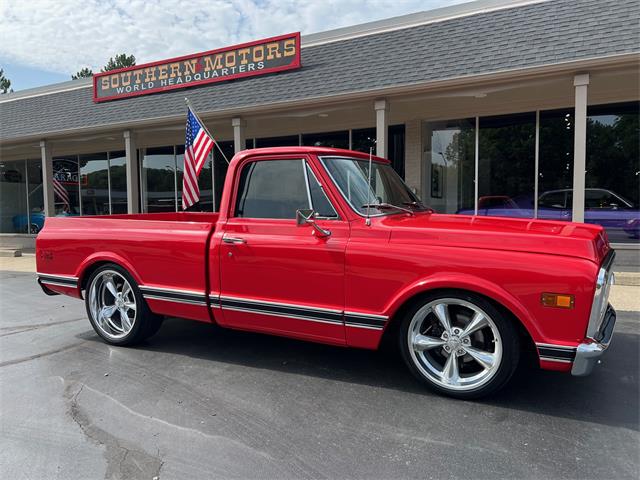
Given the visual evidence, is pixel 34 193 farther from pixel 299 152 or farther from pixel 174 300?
pixel 299 152

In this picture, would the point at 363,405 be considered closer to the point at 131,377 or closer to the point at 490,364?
the point at 490,364

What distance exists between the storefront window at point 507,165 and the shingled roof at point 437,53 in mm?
2725

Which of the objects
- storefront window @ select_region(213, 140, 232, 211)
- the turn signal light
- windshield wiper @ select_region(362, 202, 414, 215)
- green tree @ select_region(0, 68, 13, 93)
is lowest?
the turn signal light

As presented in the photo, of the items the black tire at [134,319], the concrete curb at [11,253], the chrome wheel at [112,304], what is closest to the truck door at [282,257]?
the black tire at [134,319]

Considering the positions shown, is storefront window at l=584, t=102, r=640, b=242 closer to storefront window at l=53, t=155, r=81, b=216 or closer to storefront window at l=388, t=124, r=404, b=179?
storefront window at l=388, t=124, r=404, b=179

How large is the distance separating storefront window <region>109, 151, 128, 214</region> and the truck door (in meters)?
14.7

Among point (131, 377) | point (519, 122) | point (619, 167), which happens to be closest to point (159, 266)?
point (131, 377)

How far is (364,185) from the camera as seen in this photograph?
3.93 meters

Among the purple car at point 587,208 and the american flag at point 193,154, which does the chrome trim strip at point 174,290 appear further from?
the purple car at point 587,208

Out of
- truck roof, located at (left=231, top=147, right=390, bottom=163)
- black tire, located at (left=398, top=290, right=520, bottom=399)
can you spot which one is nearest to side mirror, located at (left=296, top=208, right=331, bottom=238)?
truck roof, located at (left=231, top=147, right=390, bottom=163)

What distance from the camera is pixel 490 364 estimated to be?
321 cm

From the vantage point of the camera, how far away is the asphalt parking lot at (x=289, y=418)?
2.59 metres

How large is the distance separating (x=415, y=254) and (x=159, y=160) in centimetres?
1474

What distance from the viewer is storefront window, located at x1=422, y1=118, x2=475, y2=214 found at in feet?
36.8
